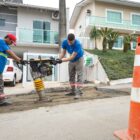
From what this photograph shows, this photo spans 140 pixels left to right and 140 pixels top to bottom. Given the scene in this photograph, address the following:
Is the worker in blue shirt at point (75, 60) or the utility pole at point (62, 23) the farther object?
the utility pole at point (62, 23)

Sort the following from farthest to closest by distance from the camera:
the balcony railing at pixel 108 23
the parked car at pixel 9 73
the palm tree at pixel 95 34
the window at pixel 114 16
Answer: the window at pixel 114 16 < the balcony railing at pixel 108 23 < the palm tree at pixel 95 34 < the parked car at pixel 9 73

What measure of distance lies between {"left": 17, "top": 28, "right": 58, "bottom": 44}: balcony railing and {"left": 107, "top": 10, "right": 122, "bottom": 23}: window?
33.7 feet

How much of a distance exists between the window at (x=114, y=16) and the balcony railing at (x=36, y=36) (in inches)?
405

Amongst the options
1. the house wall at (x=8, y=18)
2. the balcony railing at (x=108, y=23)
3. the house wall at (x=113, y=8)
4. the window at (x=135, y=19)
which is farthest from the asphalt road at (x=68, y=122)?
the window at (x=135, y=19)

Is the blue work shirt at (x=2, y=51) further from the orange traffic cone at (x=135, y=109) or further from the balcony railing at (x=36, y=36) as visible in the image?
the balcony railing at (x=36, y=36)

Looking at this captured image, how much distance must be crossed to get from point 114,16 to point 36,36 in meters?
12.5

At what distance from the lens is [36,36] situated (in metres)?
26.7

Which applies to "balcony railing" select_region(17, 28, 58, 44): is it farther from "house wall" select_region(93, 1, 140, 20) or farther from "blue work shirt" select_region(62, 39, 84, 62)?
"blue work shirt" select_region(62, 39, 84, 62)

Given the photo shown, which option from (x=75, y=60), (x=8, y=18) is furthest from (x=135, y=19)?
(x=75, y=60)

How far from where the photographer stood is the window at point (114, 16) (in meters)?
35.9

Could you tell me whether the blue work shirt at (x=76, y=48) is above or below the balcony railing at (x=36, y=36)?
below

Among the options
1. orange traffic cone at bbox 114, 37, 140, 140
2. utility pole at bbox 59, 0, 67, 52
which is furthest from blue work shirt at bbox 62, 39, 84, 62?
utility pole at bbox 59, 0, 67, 52

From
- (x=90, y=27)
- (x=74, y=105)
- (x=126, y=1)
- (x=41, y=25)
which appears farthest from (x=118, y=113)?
(x=126, y=1)

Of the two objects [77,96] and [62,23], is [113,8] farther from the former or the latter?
[77,96]
